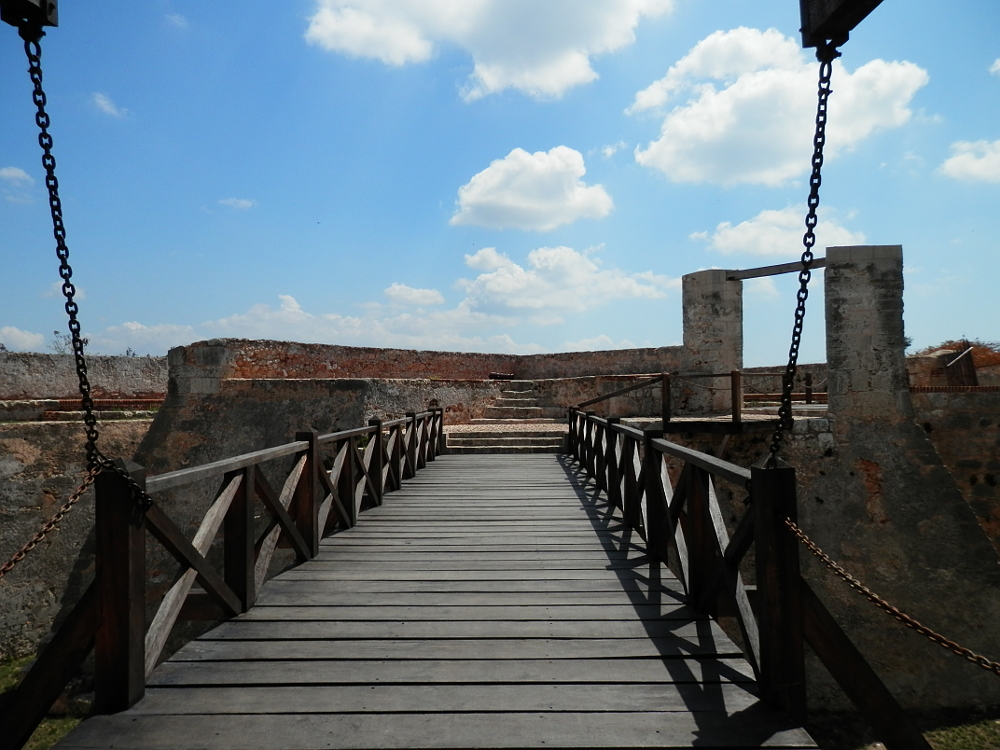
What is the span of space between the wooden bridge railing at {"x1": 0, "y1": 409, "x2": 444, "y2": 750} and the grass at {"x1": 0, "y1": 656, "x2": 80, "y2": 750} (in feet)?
19.6

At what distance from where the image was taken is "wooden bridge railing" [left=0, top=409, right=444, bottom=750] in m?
1.96

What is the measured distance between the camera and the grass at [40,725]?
7309 millimetres

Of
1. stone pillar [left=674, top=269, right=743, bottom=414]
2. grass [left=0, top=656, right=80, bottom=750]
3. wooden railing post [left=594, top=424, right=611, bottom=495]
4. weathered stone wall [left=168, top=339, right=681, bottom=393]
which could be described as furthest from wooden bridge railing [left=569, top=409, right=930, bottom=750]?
weathered stone wall [left=168, top=339, right=681, bottom=393]

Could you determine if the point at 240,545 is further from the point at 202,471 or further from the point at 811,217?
the point at 811,217

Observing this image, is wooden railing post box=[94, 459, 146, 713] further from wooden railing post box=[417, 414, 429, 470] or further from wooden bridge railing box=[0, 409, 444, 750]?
wooden railing post box=[417, 414, 429, 470]

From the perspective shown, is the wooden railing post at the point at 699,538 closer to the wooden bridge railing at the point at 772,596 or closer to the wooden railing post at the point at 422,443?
the wooden bridge railing at the point at 772,596

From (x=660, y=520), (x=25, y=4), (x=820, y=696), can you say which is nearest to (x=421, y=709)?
(x=660, y=520)

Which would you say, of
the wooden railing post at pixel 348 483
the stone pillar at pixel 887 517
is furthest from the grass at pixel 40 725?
the stone pillar at pixel 887 517

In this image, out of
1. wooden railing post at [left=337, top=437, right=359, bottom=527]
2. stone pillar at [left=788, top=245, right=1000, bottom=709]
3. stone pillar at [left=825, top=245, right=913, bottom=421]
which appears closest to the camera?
wooden railing post at [left=337, top=437, right=359, bottom=527]

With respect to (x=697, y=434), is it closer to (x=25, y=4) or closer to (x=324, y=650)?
(x=324, y=650)

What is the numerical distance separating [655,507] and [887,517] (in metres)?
6.01

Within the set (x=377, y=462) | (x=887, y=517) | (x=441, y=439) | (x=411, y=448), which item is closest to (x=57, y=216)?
(x=377, y=462)

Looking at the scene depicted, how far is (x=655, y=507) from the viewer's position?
3.81 m

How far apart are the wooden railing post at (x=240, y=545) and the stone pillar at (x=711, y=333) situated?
364 inches
